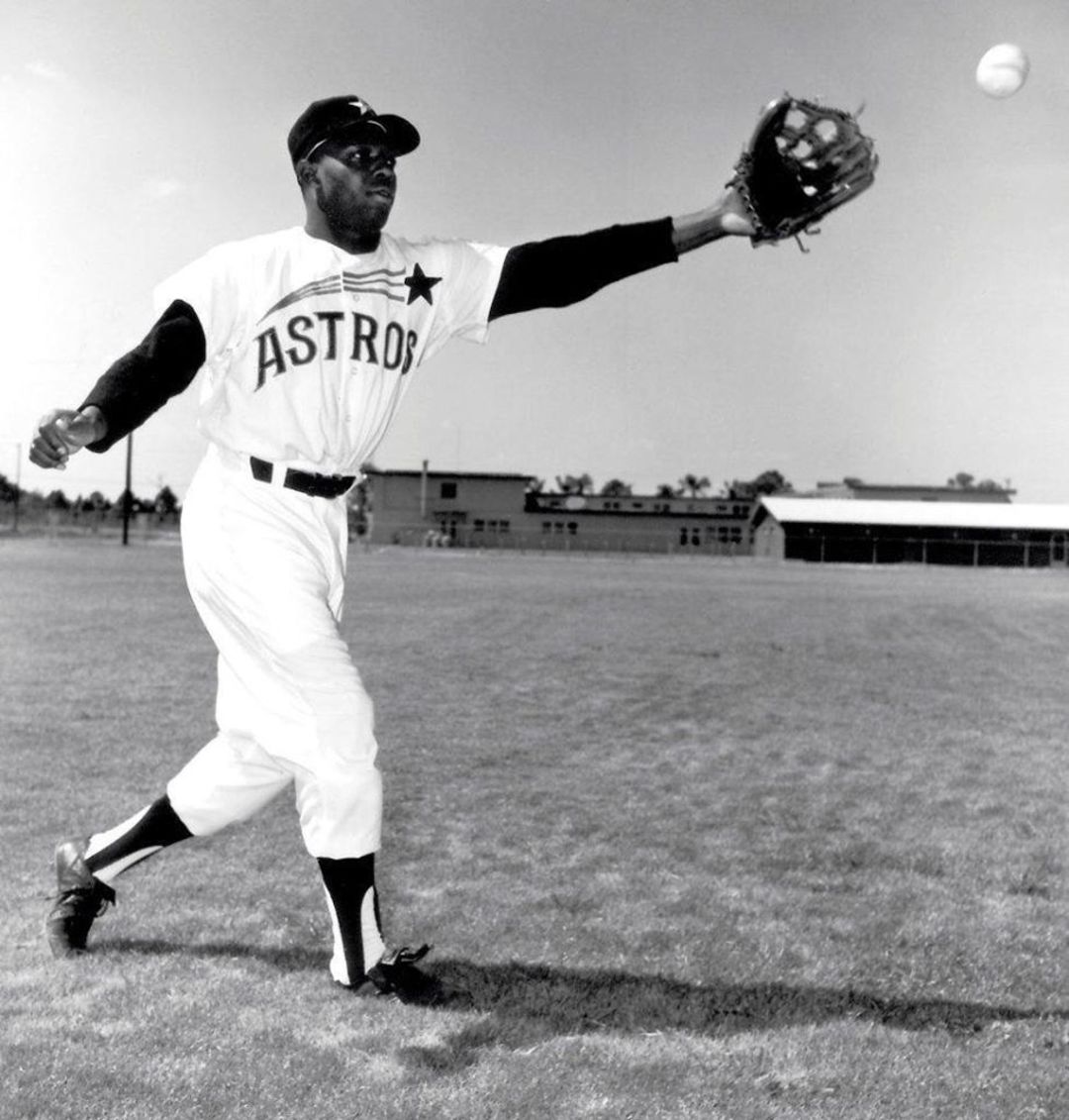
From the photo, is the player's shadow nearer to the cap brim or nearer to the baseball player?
the baseball player

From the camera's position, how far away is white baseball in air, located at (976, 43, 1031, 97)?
8.92 meters

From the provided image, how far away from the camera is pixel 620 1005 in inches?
134

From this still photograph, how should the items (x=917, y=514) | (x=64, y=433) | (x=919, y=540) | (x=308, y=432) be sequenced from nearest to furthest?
(x=64, y=433) → (x=308, y=432) → (x=919, y=540) → (x=917, y=514)

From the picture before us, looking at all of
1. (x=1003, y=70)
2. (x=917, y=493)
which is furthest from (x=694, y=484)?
(x=1003, y=70)

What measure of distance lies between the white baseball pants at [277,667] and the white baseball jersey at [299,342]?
0.50ft

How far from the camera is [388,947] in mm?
3695

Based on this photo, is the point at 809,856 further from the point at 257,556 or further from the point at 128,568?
the point at 128,568

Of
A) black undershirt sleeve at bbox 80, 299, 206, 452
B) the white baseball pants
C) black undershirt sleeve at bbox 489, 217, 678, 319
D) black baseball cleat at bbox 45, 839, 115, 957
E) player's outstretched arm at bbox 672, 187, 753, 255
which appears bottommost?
black baseball cleat at bbox 45, 839, 115, 957

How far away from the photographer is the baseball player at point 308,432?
3359mm

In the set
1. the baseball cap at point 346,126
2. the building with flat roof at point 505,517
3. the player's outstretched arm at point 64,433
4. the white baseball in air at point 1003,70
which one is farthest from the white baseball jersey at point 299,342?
the building with flat roof at point 505,517

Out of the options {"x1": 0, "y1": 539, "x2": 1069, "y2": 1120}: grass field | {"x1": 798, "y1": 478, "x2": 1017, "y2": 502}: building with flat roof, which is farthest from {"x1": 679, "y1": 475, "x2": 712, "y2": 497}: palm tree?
{"x1": 0, "y1": 539, "x2": 1069, "y2": 1120}: grass field

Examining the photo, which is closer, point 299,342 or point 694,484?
point 299,342

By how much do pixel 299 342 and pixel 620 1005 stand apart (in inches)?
80.1

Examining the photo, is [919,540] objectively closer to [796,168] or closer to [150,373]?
[796,168]
